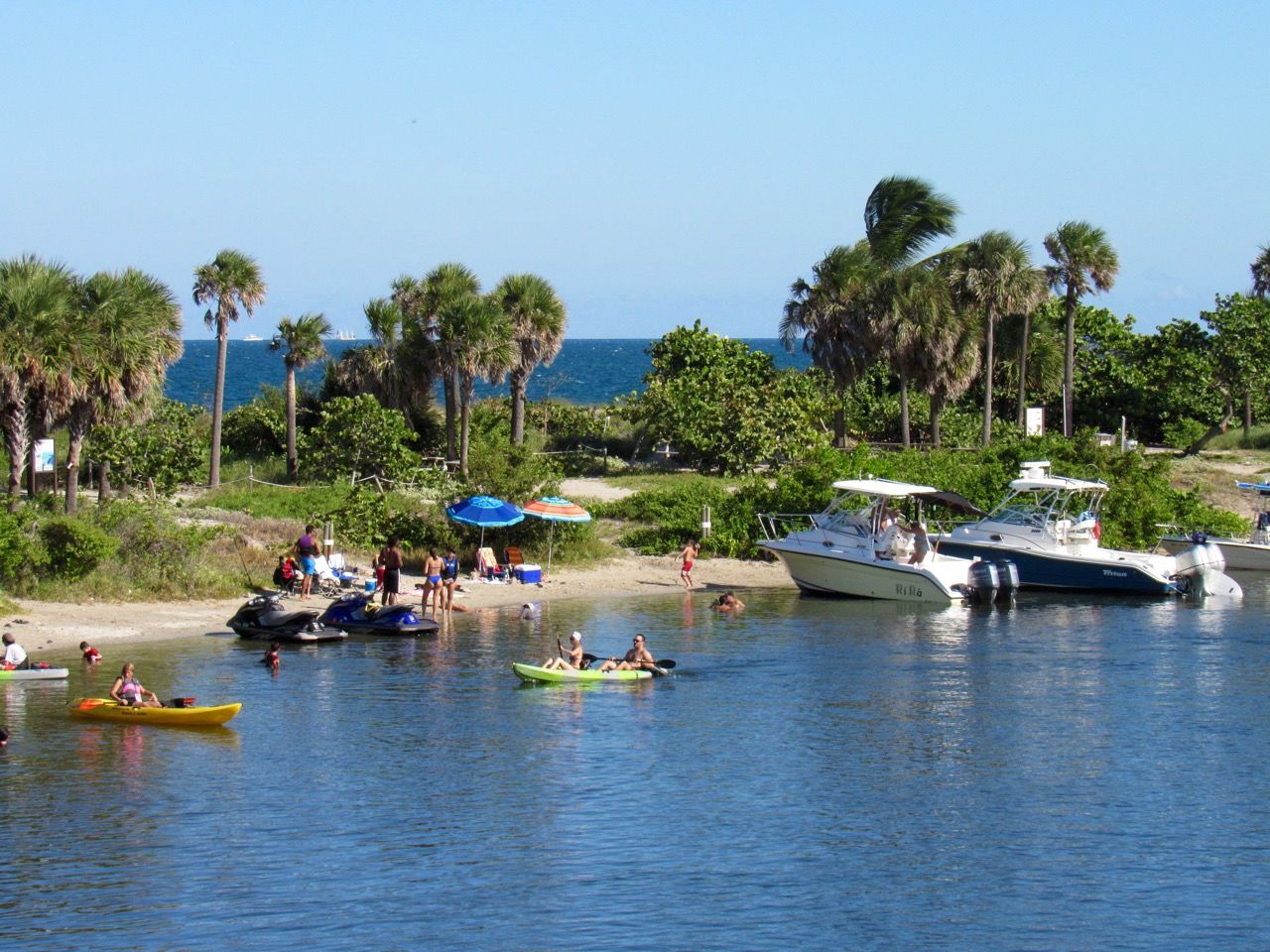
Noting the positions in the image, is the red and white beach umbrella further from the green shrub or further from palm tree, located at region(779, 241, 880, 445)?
palm tree, located at region(779, 241, 880, 445)

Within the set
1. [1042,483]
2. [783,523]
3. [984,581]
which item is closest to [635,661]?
[984,581]

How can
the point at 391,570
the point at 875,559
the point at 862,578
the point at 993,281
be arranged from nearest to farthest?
the point at 391,570 → the point at 875,559 → the point at 862,578 → the point at 993,281

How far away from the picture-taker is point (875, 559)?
40438 millimetres

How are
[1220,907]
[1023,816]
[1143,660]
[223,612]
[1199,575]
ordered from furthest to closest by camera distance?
[1199,575], [223,612], [1143,660], [1023,816], [1220,907]

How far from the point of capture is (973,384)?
220ft

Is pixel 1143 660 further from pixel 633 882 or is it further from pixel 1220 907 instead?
pixel 633 882

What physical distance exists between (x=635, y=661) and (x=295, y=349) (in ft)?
85.6

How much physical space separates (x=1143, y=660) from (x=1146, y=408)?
35.9m

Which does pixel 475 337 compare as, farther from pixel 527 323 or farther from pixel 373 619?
pixel 373 619

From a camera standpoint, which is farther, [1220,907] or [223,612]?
[223,612]

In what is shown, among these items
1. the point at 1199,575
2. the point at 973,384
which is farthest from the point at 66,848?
the point at 973,384

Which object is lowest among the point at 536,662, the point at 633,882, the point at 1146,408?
the point at 633,882

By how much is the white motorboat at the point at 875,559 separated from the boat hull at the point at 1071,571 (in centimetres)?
187

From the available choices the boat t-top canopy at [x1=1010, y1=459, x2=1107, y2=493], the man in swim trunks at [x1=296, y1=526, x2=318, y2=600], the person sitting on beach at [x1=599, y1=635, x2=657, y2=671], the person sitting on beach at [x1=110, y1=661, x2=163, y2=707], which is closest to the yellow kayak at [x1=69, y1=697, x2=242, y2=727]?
the person sitting on beach at [x1=110, y1=661, x2=163, y2=707]
